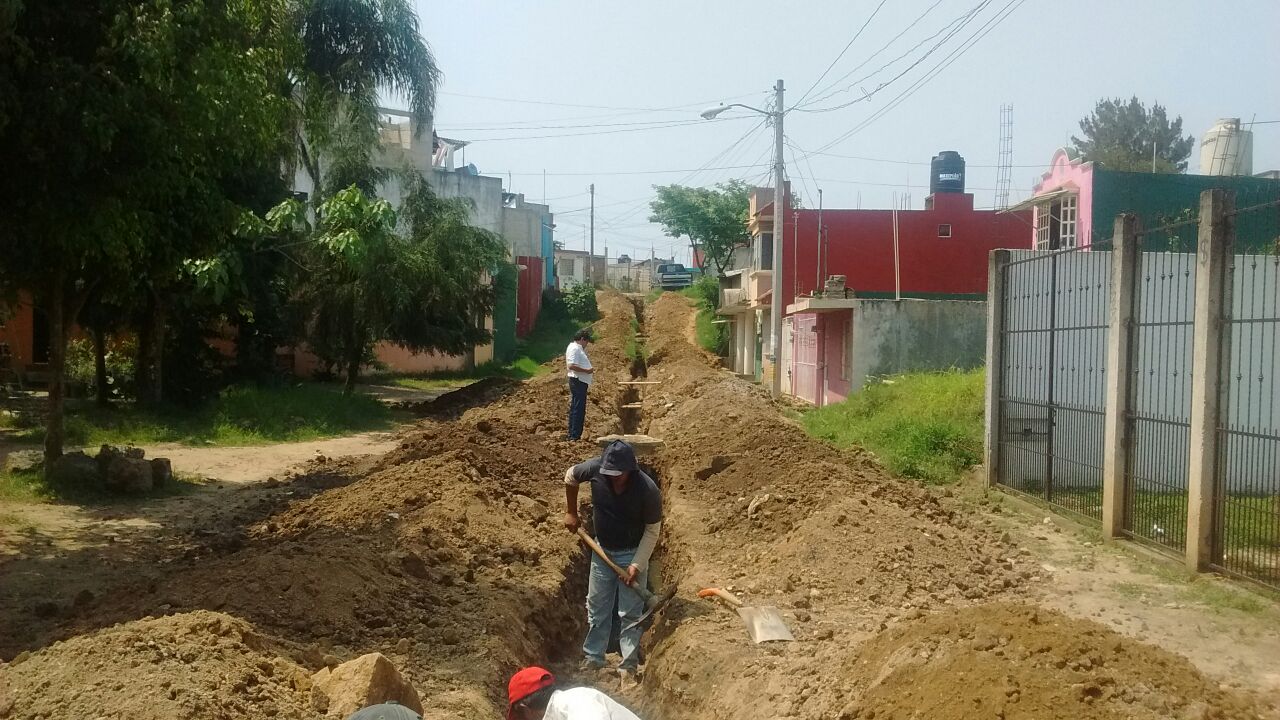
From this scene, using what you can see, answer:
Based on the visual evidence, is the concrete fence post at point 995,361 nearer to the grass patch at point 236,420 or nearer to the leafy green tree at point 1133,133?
the grass patch at point 236,420

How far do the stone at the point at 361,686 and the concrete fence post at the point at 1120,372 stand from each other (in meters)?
7.03

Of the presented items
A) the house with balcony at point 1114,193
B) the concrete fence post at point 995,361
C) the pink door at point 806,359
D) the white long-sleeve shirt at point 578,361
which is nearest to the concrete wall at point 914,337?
the house with balcony at point 1114,193

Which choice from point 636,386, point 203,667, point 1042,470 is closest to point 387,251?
point 636,386

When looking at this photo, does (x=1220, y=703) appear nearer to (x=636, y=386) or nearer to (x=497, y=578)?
(x=497, y=578)

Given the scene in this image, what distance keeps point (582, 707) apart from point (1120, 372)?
25.0 feet

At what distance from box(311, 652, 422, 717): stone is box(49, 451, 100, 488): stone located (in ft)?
24.1

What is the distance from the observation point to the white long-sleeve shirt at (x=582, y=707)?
150 inches

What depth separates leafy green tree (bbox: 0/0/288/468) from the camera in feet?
26.9

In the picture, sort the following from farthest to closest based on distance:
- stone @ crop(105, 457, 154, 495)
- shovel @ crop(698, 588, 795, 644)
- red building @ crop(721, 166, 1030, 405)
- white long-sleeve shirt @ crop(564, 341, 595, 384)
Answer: red building @ crop(721, 166, 1030, 405) → white long-sleeve shirt @ crop(564, 341, 595, 384) → stone @ crop(105, 457, 154, 495) → shovel @ crop(698, 588, 795, 644)

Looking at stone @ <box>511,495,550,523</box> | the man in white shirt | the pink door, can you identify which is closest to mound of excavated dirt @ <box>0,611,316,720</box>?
stone @ <box>511,495,550,523</box>

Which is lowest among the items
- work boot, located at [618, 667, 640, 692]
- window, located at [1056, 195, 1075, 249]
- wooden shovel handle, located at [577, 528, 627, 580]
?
work boot, located at [618, 667, 640, 692]

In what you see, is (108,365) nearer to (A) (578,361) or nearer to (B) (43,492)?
(B) (43,492)

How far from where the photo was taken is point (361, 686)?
5.17 metres

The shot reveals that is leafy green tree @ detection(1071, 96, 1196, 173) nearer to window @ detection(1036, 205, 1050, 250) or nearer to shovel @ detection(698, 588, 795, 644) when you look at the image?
window @ detection(1036, 205, 1050, 250)
